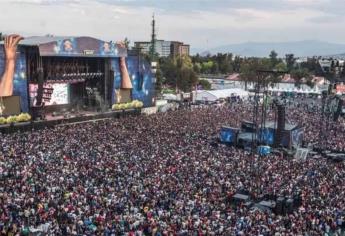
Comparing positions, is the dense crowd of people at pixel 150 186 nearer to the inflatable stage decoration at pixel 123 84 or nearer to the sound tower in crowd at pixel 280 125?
the sound tower in crowd at pixel 280 125

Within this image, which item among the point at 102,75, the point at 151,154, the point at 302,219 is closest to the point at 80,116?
the point at 102,75

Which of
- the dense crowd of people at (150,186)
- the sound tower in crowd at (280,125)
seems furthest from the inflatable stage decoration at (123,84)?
the sound tower in crowd at (280,125)

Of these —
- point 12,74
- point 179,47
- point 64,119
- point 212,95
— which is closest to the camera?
point 12,74

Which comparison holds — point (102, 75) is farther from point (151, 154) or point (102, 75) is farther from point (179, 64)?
point (179, 64)

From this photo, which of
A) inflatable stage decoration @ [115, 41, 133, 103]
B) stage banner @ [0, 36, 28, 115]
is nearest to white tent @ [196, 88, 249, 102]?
inflatable stage decoration @ [115, 41, 133, 103]

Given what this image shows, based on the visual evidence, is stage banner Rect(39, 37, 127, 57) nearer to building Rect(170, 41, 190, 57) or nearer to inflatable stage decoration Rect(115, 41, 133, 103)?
inflatable stage decoration Rect(115, 41, 133, 103)

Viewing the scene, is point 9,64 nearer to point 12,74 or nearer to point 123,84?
point 12,74

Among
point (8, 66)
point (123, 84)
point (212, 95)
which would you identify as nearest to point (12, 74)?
point (8, 66)
